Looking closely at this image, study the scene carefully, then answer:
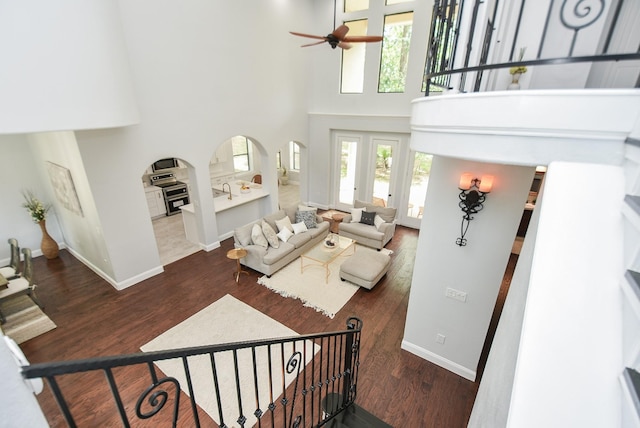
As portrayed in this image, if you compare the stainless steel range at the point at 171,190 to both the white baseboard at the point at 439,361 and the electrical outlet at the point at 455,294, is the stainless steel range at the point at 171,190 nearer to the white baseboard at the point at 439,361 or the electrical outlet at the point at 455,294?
the white baseboard at the point at 439,361

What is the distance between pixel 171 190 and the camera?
29.1 ft

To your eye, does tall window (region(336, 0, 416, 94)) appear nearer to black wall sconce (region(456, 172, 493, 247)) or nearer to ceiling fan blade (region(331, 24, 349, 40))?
ceiling fan blade (region(331, 24, 349, 40))

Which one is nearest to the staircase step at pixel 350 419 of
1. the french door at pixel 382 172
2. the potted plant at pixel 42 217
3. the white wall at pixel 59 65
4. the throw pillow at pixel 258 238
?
the throw pillow at pixel 258 238

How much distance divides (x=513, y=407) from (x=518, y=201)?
2.67 meters

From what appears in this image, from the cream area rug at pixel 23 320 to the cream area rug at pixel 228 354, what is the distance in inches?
71.9

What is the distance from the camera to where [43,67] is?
2857 mm

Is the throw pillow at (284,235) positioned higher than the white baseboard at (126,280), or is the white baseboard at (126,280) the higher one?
the throw pillow at (284,235)

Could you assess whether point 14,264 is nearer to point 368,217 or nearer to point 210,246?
point 210,246

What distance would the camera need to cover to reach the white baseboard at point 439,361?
364 centimetres

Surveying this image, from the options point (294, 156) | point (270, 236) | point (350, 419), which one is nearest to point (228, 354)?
point (350, 419)

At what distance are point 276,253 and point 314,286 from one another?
3.63 ft

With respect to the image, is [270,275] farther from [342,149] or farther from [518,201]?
[342,149]

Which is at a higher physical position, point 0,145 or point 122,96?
point 122,96

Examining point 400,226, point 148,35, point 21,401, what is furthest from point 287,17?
point 21,401
